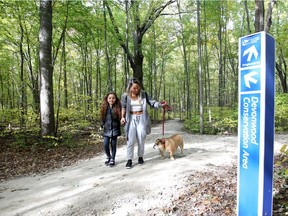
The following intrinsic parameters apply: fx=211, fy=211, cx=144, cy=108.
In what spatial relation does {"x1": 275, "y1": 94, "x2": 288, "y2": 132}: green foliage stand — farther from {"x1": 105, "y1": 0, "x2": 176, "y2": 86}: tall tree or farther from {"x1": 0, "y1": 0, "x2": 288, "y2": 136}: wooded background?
{"x1": 105, "y1": 0, "x2": 176, "y2": 86}: tall tree

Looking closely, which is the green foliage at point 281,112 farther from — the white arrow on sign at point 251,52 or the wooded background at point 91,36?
the white arrow on sign at point 251,52

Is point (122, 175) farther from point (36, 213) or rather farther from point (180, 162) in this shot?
point (36, 213)

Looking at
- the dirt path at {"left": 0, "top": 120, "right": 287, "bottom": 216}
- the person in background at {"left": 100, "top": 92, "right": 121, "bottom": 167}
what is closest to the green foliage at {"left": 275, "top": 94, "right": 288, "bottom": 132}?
the dirt path at {"left": 0, "top": 120, "right": 287, "bottom": 216}

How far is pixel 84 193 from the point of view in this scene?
10.8 feet

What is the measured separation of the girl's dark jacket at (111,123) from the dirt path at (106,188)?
2.44 ft

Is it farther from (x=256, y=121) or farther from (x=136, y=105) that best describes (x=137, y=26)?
(x=256, y=121)

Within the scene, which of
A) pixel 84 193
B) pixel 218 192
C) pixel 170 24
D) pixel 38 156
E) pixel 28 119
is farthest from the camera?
pixel 170 24

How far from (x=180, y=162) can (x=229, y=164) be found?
3.10 ft

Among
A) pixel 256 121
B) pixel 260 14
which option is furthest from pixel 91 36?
pixel 256 121

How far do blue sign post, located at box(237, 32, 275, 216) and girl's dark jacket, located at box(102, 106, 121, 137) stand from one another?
298 centimetres

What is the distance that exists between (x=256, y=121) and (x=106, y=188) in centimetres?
252

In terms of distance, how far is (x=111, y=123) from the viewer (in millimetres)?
4473

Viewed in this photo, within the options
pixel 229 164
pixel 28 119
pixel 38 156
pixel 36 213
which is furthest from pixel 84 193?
pixel 28 119

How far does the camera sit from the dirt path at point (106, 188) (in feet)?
9.25
